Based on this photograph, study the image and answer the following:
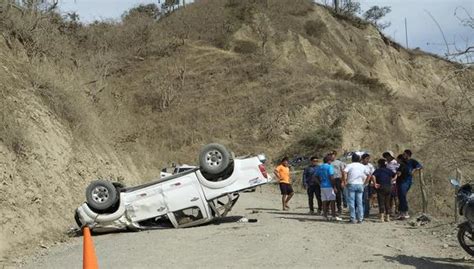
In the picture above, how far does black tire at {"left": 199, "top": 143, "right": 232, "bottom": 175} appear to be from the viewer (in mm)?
14164

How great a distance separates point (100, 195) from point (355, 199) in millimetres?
6025

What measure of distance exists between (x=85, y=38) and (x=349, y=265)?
3849 centimetres

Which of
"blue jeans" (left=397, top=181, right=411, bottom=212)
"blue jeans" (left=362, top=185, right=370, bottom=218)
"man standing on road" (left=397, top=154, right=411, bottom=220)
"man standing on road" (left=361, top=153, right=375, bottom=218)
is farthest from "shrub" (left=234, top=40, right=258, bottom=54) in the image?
"blue jeans" (left=397, top=181, right=411, bottom=212)

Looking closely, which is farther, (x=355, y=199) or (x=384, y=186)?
(x=384, y=186)

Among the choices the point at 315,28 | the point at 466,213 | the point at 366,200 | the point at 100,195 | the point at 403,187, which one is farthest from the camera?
the point at 315,28

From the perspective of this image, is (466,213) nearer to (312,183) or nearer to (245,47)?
(312,183)

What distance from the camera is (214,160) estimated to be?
46.9ft

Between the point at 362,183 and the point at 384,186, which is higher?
the point at 362,183

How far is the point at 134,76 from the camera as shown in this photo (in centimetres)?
5400

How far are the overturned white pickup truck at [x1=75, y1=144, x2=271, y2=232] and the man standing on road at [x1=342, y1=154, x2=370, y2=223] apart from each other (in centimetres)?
203

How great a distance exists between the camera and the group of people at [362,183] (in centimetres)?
1377

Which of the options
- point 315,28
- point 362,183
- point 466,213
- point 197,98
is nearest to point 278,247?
point 466,213

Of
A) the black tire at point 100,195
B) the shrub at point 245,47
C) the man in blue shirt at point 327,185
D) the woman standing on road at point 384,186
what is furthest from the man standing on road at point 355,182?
the shrub at point 245,47

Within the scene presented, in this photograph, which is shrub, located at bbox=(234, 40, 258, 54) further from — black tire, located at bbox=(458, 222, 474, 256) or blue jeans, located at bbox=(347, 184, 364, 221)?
black tire, located at bbox=(458, 222, 474, 256)
